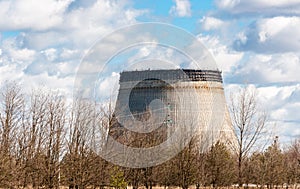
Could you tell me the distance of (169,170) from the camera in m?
40.8

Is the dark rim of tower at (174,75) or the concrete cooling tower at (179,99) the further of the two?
the dark rim of tower at (174,75)

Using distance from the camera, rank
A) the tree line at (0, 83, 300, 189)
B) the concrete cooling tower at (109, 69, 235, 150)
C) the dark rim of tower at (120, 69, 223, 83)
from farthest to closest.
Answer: the dark rim of tower at (120, 69, 223, 83) < the concrete cooling tower at (109, 69, 235, 150) < the tree line at (0, 83, 300, 189)

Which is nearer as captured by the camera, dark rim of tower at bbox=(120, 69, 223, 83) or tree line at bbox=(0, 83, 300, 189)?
tree line at bbox=(0, 83, 300, 189)

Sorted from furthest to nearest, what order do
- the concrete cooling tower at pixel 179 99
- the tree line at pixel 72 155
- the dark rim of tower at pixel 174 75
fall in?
the dark rim of tower at pixel 174 75, the concrete cooling tower at pixel 179 99, the tree line at pixel 72 155

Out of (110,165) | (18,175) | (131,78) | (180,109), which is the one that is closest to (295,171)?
(180,109)

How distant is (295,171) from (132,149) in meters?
25.3

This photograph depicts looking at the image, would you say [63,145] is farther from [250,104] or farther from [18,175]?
[250,104]

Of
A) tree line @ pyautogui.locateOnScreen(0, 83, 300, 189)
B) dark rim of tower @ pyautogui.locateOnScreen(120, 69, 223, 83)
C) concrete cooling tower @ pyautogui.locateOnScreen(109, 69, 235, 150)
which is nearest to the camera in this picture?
tree line @ pyautogui.locateOnScreen(0, 83, 300, 189)

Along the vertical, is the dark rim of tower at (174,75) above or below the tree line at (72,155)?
above

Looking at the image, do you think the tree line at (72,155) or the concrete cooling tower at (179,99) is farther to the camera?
the concrete cooling tower at (179,99)

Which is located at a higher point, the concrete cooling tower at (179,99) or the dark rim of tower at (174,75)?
the dark rim of tower at (174,75)

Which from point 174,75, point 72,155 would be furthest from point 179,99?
point 72,155

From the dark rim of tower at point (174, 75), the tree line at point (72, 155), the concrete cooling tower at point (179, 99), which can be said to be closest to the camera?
the tree line at point (72, 155)

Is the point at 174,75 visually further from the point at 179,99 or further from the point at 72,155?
the point at 72,155
